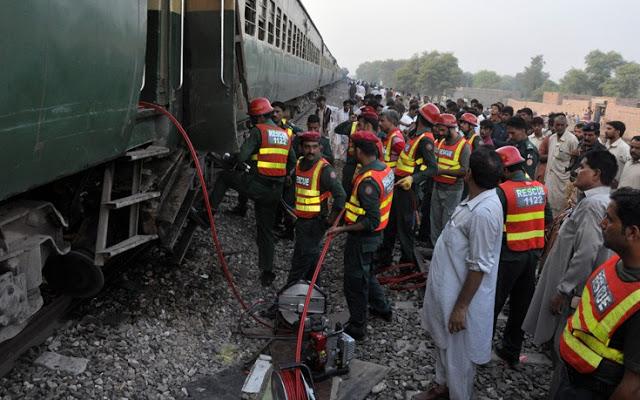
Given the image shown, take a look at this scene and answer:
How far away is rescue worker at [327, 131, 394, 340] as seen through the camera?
4.14 m

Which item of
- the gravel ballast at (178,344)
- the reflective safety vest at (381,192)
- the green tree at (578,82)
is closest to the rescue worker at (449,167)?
the gravel ballast at (178,344)

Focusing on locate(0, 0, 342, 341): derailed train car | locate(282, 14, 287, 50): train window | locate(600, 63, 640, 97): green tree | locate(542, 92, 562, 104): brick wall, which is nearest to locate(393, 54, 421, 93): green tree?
locate(600, 63, 640, 97): green tree

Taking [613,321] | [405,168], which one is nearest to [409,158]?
[405,168]

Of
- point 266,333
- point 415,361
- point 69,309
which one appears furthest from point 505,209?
point 69,309

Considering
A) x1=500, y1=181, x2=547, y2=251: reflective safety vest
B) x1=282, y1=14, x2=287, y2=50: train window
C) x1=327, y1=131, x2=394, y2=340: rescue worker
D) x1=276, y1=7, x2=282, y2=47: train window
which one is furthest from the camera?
x1=282, y1=14, x2=287, y2=50: train window

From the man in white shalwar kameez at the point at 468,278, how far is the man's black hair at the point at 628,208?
871mm

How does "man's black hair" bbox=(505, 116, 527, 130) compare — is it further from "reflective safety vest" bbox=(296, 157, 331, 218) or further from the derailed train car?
the derailed train car

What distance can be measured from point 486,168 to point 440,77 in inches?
3907

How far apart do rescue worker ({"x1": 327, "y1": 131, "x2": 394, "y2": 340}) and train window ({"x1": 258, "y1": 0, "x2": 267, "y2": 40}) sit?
4584 millimetres

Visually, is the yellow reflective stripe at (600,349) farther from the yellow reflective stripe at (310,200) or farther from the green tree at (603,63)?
the green tree at (603,63)

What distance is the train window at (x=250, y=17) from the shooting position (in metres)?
7.19

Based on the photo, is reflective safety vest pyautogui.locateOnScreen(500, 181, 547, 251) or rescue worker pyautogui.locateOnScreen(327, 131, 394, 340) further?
rescue worker pyautogui.locateOnScreen(327, 131, 394, 340)

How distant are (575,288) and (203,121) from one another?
138 inches

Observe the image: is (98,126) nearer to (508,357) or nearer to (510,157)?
(510,157)
